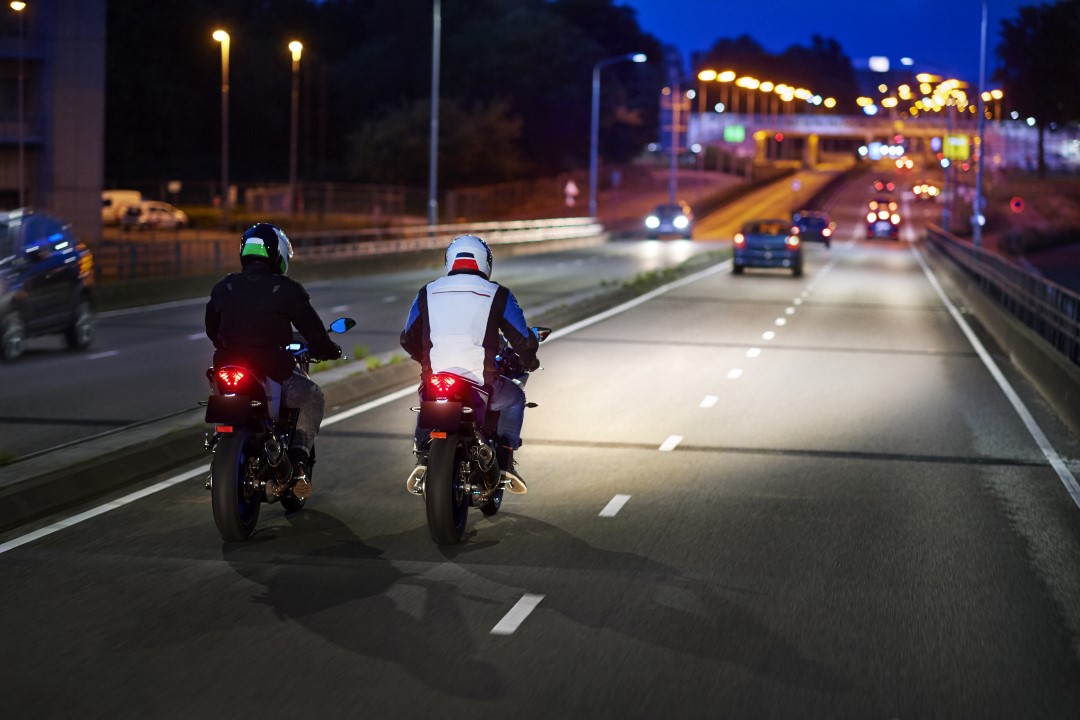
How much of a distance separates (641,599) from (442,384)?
180 centimetres

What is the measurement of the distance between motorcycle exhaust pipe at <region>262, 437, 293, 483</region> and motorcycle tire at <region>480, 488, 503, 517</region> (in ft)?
3.77

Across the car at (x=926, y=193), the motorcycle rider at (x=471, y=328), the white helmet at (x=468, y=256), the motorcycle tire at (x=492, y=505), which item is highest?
the car at (x=926, y=193)

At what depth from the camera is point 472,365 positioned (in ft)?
31.4

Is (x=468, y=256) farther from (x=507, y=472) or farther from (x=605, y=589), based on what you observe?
(x=605, y=589)

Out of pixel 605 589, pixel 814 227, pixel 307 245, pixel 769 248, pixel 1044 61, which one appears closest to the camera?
pixel 605 589

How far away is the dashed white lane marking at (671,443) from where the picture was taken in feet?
46.7

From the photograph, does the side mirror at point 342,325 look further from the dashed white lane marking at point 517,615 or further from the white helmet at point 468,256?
the dashed white lane marking at point 517,615

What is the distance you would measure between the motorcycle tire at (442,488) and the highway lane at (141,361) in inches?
142

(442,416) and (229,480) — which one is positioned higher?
(442,416)

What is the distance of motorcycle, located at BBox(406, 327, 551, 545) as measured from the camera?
365 inches

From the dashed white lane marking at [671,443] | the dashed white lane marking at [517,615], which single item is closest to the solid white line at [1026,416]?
the dashed white lane marking at [671,443]

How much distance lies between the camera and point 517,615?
7.87m

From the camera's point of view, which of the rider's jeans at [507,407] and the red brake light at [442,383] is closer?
the red brake light at [442,383]

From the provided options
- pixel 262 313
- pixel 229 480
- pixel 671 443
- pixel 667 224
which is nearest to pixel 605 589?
pixel 229 480
